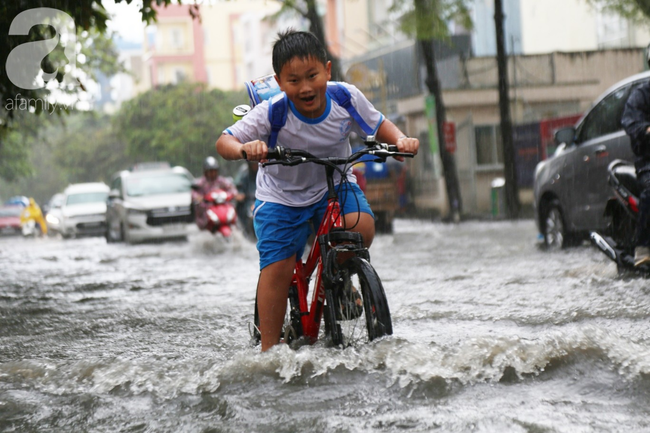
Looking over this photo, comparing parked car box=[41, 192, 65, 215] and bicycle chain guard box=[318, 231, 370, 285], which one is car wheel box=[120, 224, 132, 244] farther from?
bicycle chain guard box=[318, 231, 370, 285]

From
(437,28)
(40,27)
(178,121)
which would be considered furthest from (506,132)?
(178,121)

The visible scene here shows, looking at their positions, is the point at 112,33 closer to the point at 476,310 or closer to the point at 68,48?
the point at 68,48

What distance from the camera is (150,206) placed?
20.2 meters

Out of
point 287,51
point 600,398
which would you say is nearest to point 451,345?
point 600,398

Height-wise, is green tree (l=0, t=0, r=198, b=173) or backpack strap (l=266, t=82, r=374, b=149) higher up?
green tree (l=0, t=0, r=198, b=173)

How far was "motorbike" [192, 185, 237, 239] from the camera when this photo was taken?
17127mm

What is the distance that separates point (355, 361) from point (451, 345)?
0.69 m

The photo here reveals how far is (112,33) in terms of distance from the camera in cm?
2783

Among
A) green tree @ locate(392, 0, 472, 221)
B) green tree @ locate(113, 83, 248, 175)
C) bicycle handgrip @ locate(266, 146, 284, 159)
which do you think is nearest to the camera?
bicycle handgrip @ locate(266, 146, 284, 159)

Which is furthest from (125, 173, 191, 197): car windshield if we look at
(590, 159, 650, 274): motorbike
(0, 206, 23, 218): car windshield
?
(0, 206, 23, 218): car windshield

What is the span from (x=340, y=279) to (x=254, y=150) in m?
0.75

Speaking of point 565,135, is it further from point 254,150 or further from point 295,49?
point 254,150

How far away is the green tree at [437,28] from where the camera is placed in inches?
842

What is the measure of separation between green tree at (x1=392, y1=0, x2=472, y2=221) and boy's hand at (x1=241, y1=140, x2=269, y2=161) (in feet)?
57.2
